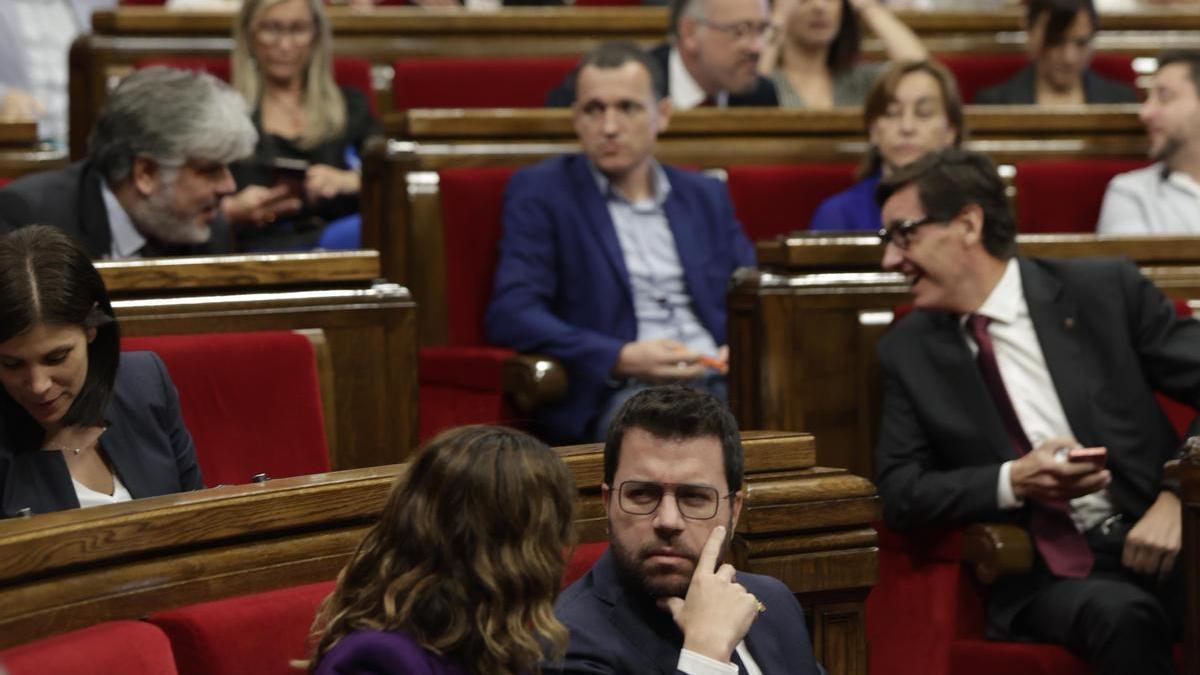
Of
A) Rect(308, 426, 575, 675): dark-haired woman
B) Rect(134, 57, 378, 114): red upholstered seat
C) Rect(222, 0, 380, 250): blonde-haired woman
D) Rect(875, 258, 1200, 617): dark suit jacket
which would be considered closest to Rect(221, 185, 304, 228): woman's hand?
Rect(222, 0, 380, 250): blonde-haired woman

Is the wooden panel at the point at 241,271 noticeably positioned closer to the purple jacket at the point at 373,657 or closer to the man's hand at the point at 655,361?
the man's hand at the point at 655,361

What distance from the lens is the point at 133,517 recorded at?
0.91m

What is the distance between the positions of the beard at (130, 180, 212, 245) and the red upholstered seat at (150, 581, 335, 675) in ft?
2.59

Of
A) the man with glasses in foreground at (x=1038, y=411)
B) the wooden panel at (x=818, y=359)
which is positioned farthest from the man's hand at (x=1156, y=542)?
the wooden panel at (x=818, y=359)

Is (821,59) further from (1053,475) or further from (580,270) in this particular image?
(1053,475)

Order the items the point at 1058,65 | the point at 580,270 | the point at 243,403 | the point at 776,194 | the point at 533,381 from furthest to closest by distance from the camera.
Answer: the point at 1058,65
the point at 776,194
the point at 580,270
the point at 533,381
the point at 243,403

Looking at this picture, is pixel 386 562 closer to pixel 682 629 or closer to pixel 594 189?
pixel 682 629

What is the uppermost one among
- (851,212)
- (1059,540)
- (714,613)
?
(851,212)

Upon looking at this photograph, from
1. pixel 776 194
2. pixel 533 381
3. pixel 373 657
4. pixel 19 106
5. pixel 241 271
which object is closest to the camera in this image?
pixel 373 657

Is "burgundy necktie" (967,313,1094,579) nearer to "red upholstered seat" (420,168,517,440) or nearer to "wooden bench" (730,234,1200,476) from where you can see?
"wooden bench" (730,234,1200,476)

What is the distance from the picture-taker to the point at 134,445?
122 cm

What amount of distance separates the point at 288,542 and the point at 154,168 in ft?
2.50

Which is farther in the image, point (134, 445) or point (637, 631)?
point (134, 445)

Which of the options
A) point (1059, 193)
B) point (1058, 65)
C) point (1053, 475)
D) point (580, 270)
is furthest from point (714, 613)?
point (1058, 65)
